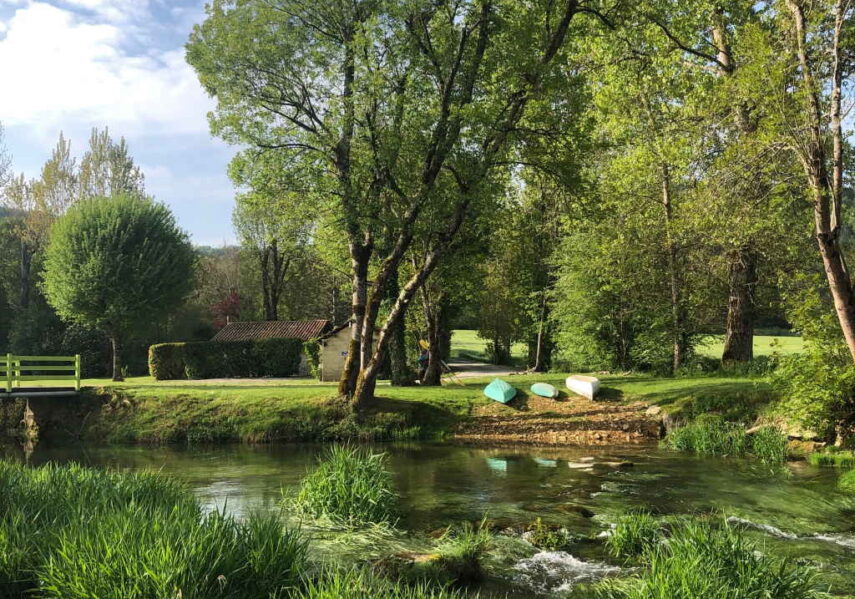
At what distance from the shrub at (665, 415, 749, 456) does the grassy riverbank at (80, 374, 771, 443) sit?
130cm

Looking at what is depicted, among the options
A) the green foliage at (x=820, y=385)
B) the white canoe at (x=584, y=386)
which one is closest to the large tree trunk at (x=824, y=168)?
the green foliage at (x=820, y=385)

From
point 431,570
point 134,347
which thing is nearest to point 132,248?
point 134,347

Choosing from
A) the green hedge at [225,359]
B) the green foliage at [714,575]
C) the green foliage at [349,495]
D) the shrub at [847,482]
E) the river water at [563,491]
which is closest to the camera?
the green foliage at [714,575]

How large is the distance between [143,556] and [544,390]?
18.2 metres

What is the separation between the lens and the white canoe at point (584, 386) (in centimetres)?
2191

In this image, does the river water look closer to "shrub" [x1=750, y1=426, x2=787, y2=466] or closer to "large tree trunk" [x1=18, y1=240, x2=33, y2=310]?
"shrub" [x1=750, y1=426, x2=787, y2=466]

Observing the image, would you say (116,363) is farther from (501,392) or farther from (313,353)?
(501,392)

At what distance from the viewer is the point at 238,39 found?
20.1 meters

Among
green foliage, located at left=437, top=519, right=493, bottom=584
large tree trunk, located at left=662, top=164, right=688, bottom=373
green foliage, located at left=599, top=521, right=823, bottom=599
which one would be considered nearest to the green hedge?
large tree trunk, located at left=662, top=164, right=688, bottom=373

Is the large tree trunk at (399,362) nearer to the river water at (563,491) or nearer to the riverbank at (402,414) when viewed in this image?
the riverbank at (402,414)

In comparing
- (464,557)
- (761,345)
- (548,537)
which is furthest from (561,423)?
(761,345)

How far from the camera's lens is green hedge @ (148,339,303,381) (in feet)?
128

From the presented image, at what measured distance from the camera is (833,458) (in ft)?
48.9

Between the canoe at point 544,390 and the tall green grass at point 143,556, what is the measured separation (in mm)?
16294
